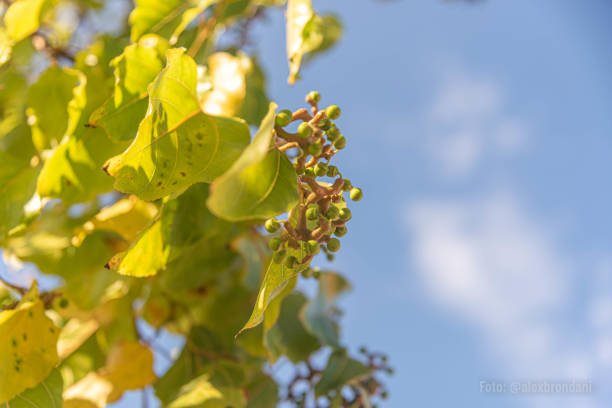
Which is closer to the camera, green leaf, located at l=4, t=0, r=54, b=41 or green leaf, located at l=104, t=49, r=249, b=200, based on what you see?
green leaf, located at l=104, t=49, r=249, b=200

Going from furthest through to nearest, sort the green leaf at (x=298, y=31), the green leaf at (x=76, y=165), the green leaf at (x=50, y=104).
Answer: the green leaf at (x=50, y=104), the green leaf at (x=76, y=165), the green leaf at (x=298, y=31)

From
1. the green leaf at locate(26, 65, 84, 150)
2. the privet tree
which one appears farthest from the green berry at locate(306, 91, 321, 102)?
the green leaf at locate(26, 65, 84, 150)

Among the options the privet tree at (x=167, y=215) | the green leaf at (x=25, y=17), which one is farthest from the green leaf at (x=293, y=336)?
the green leaf at (x=25, y=17)

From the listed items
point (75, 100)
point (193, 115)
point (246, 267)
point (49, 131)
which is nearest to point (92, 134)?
point (75, 100)

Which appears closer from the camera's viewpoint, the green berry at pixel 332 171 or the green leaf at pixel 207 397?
the green berry at pixel 332 171

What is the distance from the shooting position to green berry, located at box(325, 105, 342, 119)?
28.0 inches

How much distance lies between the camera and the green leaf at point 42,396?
94cm

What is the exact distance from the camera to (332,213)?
682 mm

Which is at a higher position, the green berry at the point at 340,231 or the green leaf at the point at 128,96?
the green leaf at the point at 128,96

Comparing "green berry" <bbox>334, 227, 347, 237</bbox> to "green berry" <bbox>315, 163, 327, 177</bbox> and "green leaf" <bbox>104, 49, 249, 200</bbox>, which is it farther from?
"green leaf" <bbox>104, 49, 249, 200</bbox>

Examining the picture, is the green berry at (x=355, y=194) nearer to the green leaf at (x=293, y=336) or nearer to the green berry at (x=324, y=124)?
the green berry at (x=324, y=124)

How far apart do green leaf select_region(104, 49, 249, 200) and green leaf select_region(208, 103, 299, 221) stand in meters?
0.10

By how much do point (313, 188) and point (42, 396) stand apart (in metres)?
0.73

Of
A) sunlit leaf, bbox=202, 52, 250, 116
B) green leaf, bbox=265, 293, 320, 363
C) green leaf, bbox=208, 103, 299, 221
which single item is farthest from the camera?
green leaf, bbox=265, 293, 320, 363
